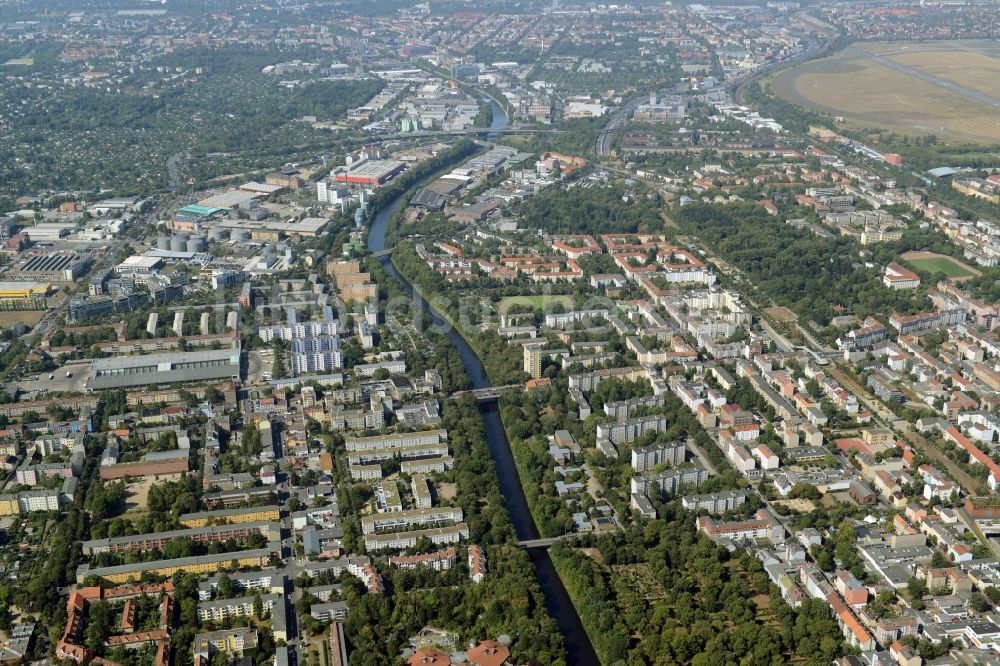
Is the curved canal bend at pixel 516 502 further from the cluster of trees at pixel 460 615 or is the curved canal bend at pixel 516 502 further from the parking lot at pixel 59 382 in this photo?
the parking lot at pixel 59 382

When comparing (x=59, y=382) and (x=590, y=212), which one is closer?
(x=59, y=382)

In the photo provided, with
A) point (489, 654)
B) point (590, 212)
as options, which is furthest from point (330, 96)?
point (489, 654)

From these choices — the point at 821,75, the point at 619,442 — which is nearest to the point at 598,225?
the point at 619,442

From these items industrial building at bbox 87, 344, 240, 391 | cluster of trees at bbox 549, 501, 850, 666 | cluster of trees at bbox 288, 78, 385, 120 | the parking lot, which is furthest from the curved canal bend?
cluster of trees at bbox 288, 78, 385, 120

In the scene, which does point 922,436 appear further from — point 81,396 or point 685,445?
point 81,396

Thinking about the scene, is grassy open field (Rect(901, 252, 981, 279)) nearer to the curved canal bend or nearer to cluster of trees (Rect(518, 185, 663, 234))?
cluster of trees (Rect(518, 185, 663, 234))

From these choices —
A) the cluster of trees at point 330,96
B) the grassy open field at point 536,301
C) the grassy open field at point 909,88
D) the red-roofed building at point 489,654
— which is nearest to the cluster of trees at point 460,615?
the red-roofed building at point 489,654

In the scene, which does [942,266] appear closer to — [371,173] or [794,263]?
[794,263]
